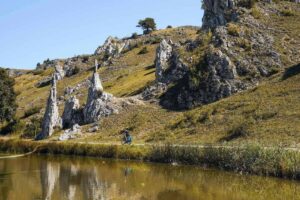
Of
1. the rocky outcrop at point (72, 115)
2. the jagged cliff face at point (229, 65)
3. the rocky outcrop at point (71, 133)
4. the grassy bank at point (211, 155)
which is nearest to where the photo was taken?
the grassy bank at point (211, 155)

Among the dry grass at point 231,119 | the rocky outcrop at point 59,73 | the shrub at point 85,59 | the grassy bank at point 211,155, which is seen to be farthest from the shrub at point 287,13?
the shrub at point 85,59

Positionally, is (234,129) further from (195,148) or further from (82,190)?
(82,190)

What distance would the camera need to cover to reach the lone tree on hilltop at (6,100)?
359ft

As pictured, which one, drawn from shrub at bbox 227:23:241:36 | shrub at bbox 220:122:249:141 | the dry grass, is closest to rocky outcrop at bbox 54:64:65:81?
the dry grass

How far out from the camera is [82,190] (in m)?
45.1

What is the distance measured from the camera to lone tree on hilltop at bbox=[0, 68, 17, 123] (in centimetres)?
10950

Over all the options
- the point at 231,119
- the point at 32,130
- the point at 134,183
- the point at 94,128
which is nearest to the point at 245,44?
the point at 231,119

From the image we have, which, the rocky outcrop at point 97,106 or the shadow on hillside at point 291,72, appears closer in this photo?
the shadow on hillside at point 291,72

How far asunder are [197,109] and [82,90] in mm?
49865

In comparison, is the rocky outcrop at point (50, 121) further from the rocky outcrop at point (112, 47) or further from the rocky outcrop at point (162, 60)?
the rocky outcrop at point (112, 47)

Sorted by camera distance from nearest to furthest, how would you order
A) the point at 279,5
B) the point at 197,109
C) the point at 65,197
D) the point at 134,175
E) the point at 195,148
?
the point at 65,197 → the point at 134,175 → the point at 195,148 → the point at 197,109 → the point at 279,5

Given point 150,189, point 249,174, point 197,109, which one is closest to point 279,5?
point 197,109

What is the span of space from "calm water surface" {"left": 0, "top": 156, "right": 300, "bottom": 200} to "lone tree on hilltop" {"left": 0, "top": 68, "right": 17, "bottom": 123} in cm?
4992

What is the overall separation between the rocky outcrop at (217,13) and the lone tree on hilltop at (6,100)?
152ft
